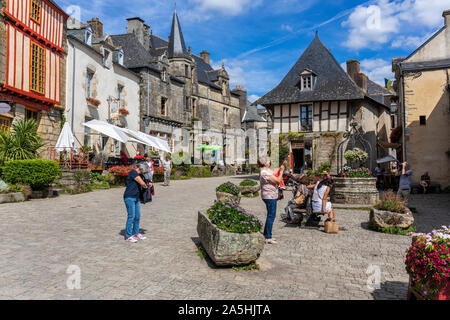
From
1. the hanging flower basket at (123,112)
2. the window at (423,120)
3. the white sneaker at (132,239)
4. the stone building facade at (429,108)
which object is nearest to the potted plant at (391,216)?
the white sneaker at (132,239)

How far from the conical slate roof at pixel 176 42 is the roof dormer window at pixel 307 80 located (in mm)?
10984

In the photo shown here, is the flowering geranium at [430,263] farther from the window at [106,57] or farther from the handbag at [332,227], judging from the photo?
the window at [106,57]

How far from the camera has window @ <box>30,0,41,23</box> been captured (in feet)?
43.9

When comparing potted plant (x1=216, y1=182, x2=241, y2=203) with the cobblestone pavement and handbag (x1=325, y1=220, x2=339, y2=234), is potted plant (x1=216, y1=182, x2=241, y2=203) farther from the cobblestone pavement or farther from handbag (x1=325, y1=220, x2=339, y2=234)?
handbag (x1=325, y1=220, x2=339, y2=234)

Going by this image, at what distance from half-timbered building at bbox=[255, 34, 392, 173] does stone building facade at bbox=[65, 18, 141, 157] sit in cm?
848

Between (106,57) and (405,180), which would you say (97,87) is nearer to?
(106,57)

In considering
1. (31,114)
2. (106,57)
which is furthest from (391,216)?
(106,57)

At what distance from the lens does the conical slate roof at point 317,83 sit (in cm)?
2086

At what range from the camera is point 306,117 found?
21688mm

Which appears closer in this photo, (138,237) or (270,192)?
(270,192)

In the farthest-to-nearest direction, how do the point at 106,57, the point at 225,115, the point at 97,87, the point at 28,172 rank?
the point at 225,115, the point at 106,57, the point at 97,87, the point at 28,172

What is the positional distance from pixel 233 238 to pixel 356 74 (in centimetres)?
2223

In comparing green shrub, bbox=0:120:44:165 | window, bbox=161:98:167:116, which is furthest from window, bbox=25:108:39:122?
window, bbox=161:98:167:116

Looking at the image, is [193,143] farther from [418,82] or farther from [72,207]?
[72,207]
